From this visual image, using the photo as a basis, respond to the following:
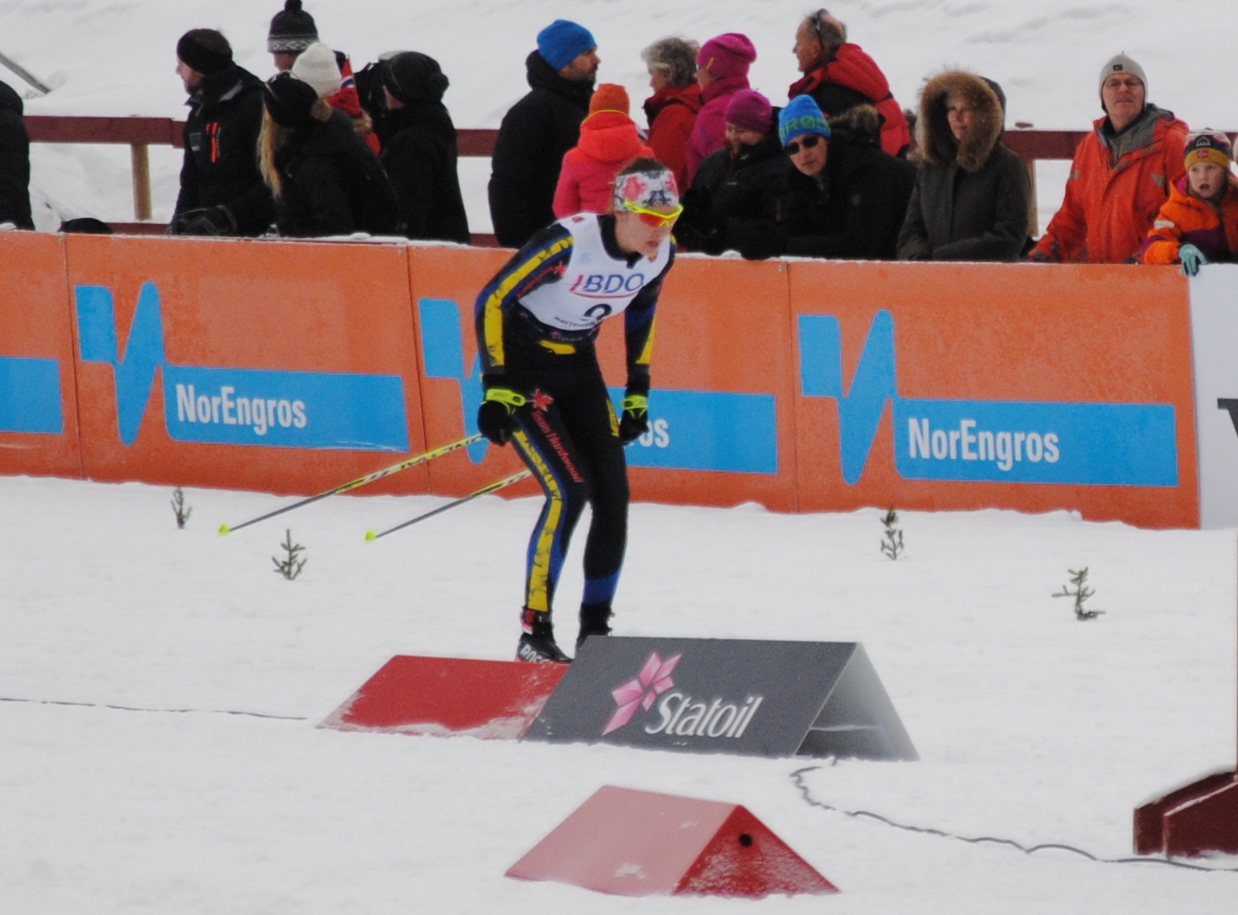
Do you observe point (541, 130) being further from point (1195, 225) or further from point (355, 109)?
point (1195, 225)

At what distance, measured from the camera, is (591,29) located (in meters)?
22.7

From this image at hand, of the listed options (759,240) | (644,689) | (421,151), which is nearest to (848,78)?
(759,240)

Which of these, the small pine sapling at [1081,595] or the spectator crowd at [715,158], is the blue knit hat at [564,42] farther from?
the small pine sapling at [1081,595]

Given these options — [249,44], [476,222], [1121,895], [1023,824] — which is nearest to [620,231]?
[1023,824]

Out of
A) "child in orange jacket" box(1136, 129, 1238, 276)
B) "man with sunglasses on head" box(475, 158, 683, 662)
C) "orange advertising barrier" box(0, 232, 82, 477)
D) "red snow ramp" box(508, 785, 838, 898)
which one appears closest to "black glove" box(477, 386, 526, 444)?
"man with sunglasses on head" box(475, 158, 683, 662)

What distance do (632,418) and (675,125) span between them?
341 cm

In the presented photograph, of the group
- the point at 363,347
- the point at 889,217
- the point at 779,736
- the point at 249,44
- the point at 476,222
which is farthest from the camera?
the point at 249,44

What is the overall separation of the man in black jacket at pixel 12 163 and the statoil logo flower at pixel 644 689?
6090 millimetres

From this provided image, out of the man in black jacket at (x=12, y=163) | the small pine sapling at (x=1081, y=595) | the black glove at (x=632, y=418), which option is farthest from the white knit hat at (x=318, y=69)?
the small pine sapling at (x=1081, y=595)

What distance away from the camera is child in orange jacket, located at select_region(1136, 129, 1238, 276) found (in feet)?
26.0

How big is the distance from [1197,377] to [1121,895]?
4328 mm

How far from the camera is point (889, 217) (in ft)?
28.8

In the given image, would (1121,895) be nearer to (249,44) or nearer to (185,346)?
(185,346)

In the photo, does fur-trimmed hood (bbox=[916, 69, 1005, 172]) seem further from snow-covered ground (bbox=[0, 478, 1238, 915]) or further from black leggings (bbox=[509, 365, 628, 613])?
black leggings (bbox=[509, 365, 628, 613])
